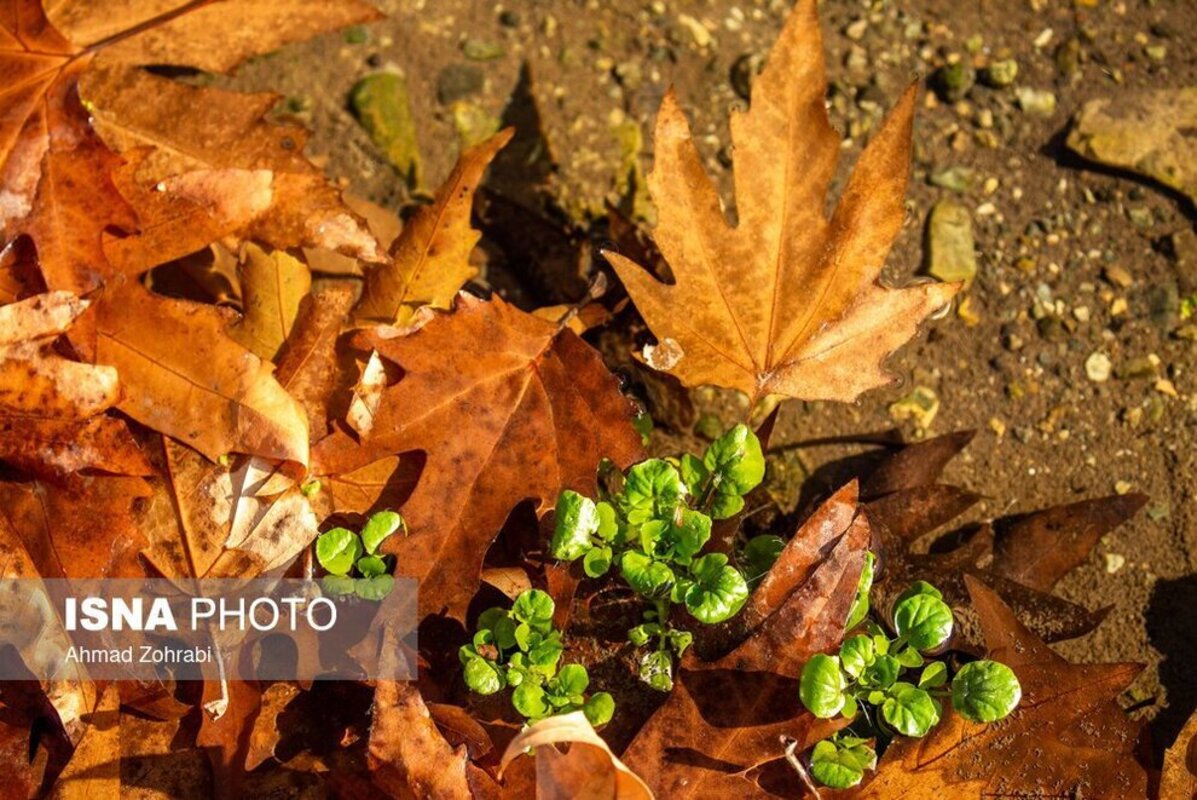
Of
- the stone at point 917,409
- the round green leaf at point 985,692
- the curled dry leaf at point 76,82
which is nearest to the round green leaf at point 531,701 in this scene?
the round green leaf at point 985,692

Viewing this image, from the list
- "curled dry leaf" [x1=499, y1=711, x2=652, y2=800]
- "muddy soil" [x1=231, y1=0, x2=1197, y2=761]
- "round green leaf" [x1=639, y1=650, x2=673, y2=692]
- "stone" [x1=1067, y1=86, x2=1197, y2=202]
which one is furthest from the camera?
"stone" [x1=1067, y1=86, x2=1197, y2=202]

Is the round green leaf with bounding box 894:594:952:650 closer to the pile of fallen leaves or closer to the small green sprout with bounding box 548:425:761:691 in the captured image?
the pile of fallen leaves

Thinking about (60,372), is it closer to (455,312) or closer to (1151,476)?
(455,312)

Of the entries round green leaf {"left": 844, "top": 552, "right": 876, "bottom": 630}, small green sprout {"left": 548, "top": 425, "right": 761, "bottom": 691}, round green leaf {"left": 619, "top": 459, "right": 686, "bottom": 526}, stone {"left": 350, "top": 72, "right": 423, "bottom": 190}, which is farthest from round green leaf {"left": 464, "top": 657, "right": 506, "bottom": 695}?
stone {"left": 350, "top": 72, "right": 423, "bottom": 190}

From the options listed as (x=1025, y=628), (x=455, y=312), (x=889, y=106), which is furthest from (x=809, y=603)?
(x=889, y=106)

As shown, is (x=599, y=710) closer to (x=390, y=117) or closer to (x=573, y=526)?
(x=573, y=526)
